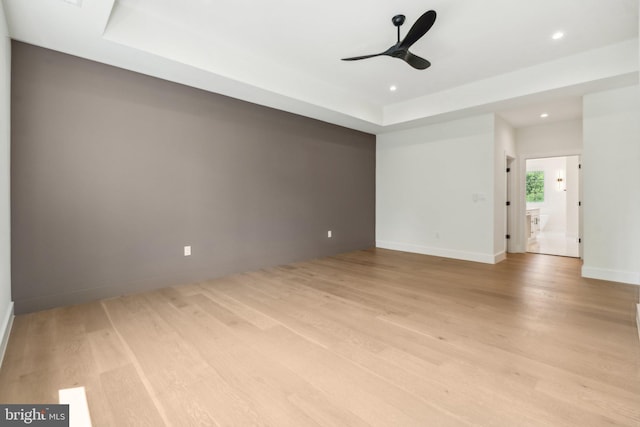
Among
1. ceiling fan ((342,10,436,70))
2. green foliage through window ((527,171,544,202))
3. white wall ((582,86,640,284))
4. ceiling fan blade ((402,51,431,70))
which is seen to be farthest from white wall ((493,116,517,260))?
green foliage through window ((527,171,544,202))

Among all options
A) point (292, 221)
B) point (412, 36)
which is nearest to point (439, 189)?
point (292, 221)

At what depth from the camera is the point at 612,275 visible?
12.7 feet

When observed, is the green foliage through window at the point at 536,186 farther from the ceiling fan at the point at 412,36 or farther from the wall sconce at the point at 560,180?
the ceiling fan at the point at 412,36

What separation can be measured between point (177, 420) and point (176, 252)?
256cm

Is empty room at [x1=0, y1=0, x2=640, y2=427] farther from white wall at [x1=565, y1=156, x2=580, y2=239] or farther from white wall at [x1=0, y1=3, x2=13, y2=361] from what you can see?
white wall at [x1=565, y1=156, x2=580, y2=239]

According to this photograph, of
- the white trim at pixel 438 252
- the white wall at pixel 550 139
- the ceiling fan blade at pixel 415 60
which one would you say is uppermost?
the ceiling fan blade at pixel 415 60

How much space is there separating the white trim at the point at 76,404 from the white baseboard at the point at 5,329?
2.56 ft

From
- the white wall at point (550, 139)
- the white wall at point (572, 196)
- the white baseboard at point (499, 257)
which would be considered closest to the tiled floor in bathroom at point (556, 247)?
the white baseboard at point (499, 257)

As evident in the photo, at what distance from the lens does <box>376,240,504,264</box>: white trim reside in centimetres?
498

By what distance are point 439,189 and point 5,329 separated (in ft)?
19.2

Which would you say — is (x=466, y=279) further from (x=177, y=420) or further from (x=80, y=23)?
(x=80, y=23)

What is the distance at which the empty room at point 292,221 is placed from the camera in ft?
5.49

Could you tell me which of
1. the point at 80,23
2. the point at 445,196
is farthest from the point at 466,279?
the point at 80,23

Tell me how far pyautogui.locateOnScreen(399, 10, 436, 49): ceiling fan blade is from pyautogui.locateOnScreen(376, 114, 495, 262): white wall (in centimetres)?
290
